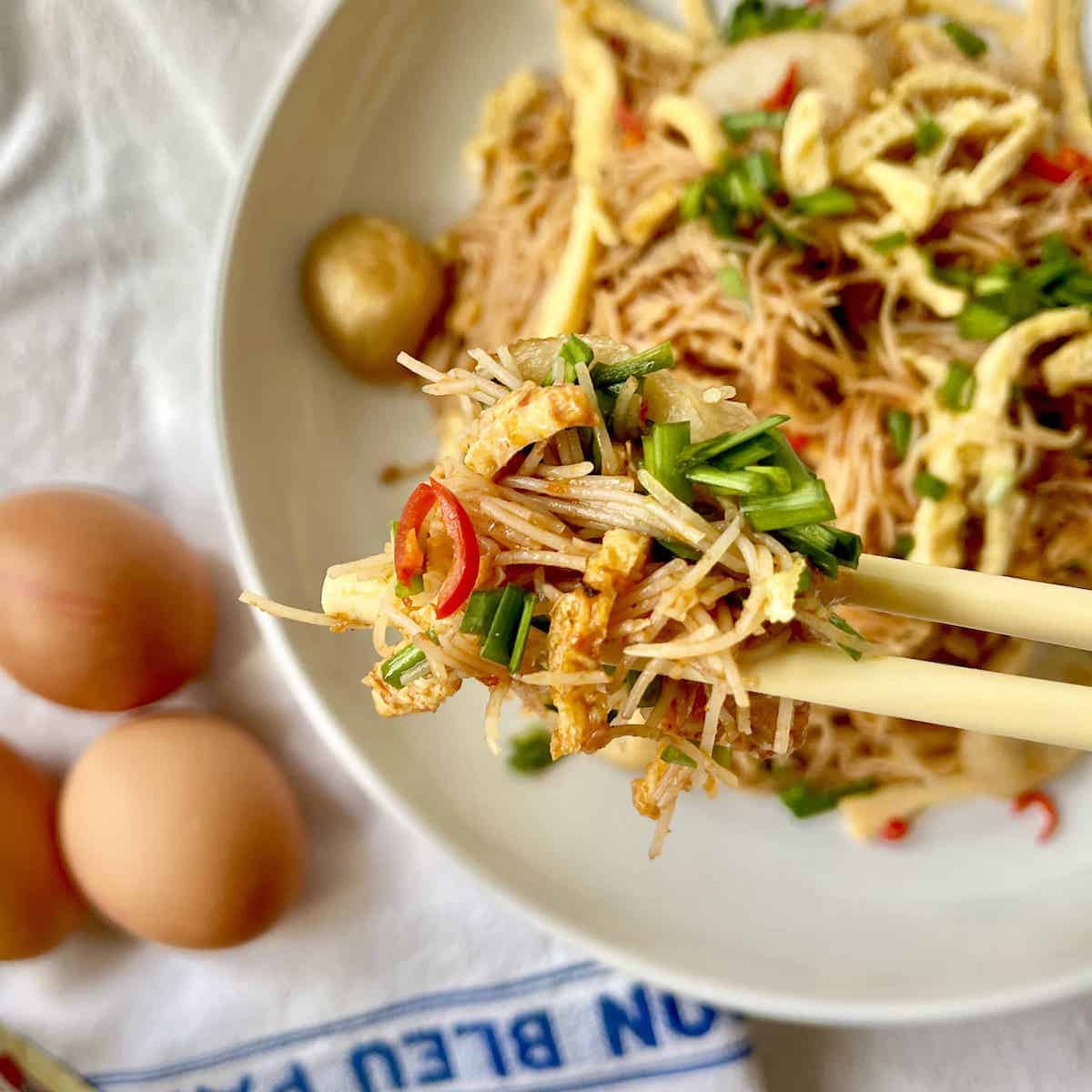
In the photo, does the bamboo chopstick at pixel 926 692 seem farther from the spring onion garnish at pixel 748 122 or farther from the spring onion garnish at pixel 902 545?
the spring onion garnish at pixel 748 122

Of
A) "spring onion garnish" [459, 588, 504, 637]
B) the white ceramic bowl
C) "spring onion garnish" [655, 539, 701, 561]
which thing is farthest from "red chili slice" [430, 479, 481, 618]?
the white ceramic bowl

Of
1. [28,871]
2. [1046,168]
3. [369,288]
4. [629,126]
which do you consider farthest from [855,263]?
[28,871]

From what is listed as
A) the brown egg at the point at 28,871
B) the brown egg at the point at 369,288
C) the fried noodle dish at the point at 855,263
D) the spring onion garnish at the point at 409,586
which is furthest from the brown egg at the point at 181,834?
the spring onion garnish at the point at 409,586

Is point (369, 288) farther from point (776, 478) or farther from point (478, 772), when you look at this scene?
point (776, 478)

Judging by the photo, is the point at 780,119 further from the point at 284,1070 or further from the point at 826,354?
the point at 284,1070

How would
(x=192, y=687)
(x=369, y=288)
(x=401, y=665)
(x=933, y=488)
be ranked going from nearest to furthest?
1. (x=401, y=665)
2. (x=933, y=488)
3. (x=369, y=288)
4. (x=192, y=687)

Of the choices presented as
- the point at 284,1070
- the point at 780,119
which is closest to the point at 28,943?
the point at 284,1070

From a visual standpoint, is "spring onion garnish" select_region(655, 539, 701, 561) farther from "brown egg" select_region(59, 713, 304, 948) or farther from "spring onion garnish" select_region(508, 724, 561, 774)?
"brown egg" select_region(59, 713, 304, 948)
